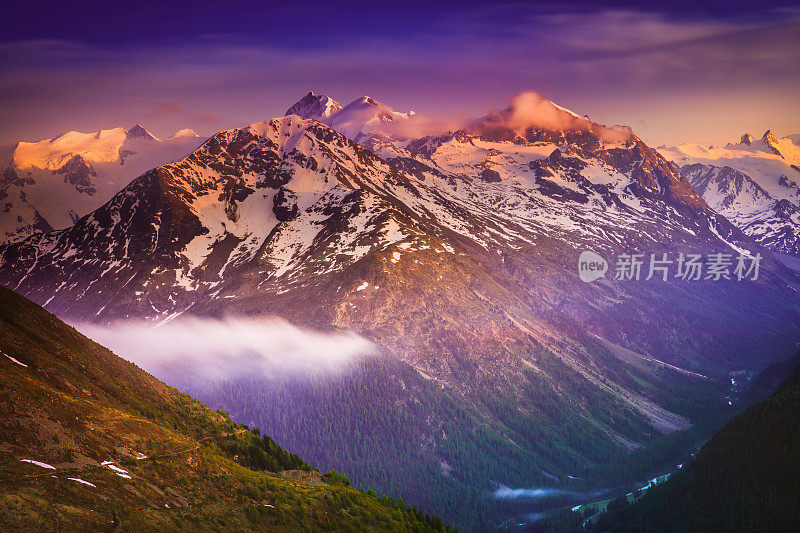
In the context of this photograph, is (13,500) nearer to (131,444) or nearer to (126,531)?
(126,531)

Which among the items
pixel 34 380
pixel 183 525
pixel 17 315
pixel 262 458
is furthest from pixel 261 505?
pixel 17 315

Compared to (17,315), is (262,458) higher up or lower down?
lower down

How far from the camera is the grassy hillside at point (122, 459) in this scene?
8981cm

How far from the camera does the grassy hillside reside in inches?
3536

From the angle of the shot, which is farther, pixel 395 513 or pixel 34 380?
pixel 395 513

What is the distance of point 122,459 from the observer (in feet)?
353

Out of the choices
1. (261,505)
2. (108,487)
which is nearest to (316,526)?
(261,505)

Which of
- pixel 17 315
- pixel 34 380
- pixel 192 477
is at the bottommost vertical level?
pixel 192 477

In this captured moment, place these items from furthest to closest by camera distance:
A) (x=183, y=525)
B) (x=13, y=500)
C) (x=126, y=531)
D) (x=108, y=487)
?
(x=183, y=525) < (x=108, y=487) < (x=126, y=531) < (x=13, y=500)

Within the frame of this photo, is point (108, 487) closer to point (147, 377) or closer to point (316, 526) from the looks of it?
point (316, 526)

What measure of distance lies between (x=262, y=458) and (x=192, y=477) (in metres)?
46.2

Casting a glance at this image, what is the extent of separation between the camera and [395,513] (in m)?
181

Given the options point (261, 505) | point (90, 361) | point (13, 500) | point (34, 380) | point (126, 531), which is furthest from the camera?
→ point (90, 361)

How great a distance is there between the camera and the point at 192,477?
11981 cm
